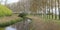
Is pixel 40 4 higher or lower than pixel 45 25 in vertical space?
higher

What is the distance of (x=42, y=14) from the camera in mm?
9328

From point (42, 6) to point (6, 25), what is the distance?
486 centimetres

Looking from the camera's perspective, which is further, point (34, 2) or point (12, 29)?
point (34, 2)

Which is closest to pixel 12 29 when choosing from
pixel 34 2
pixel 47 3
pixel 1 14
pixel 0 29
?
pixel 0 29

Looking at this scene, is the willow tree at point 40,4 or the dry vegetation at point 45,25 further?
the willow tree at point 40,4

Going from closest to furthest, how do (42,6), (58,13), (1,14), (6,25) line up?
(6,25), (1,14), (58,13), (42,6)

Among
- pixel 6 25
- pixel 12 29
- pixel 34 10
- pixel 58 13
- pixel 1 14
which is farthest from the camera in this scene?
pixel 34 10

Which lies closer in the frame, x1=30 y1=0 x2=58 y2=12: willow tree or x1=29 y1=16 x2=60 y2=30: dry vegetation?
x1=29 y1=16 x2=60 y2=30: dry vegetation

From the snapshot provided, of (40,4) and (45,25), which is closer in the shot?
(45,25)

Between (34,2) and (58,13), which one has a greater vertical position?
(34,2)

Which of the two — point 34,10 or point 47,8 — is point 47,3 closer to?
point 47,8

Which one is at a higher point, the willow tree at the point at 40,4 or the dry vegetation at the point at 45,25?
the willow tree at the point at 40,4

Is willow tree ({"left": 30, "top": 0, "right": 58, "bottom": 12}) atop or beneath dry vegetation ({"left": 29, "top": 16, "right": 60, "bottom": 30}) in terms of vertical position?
atop

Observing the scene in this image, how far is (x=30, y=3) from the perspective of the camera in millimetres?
Result: 9258
